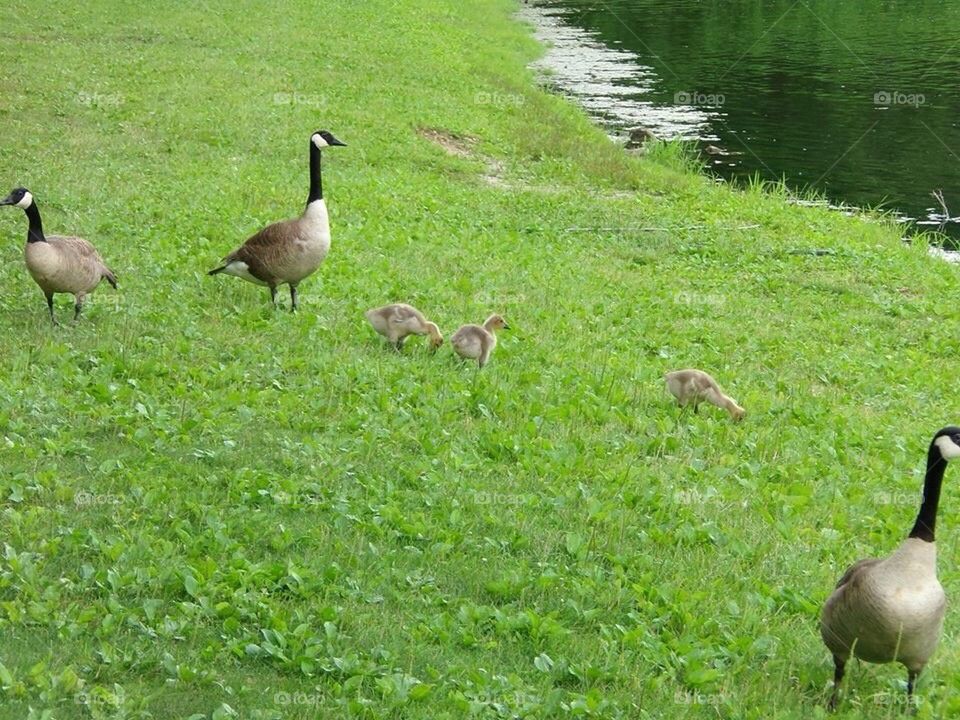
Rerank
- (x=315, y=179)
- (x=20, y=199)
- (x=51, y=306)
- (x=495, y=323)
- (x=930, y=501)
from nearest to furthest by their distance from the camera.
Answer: (x=930, y=501) → (x=51, y=306) → (x=20, y=199) → (x=495, y=323) → (x=315, y=179)

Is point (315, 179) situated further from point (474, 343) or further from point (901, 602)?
point (901, 602)

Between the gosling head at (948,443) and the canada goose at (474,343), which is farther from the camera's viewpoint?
the canada goose at (474,343)

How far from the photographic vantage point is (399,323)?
45.3 feet

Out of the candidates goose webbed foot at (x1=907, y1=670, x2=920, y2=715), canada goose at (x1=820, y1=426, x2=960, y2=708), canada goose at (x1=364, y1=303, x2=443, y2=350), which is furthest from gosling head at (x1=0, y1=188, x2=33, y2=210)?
goose webbed foot at (x1=907, y1=670, x2=920, y2=715)

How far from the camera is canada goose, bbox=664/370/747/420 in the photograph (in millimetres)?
13492

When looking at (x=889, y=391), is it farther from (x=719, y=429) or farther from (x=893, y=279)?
(x=893, y=279)

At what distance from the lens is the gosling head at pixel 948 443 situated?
8.01m

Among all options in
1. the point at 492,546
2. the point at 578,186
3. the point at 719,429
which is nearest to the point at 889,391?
the point at 719,429

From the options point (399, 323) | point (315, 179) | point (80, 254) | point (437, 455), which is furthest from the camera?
point (315, 179)

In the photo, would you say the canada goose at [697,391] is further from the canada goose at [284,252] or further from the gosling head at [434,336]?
the canada goose at [284,252]

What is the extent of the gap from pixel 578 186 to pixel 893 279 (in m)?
8.20

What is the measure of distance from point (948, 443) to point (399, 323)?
23.2 ft

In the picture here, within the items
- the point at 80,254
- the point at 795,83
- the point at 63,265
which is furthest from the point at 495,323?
→ the point at 795,83

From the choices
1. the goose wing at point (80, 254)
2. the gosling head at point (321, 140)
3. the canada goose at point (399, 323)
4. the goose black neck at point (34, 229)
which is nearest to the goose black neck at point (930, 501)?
the canada goose at point (399, 323)
